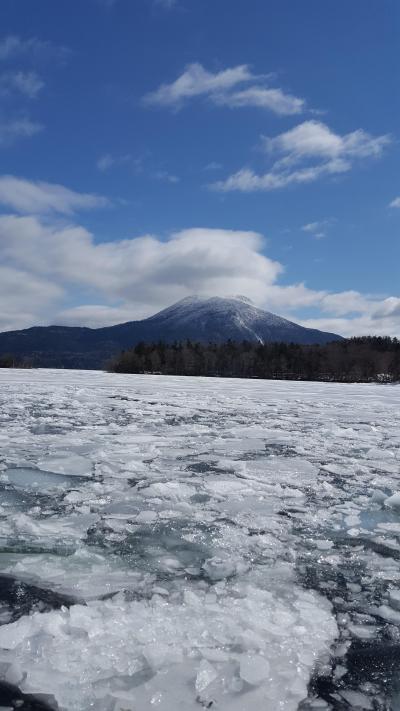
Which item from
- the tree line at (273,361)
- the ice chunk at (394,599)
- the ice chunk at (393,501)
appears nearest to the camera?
the ice chunk at (394,599)

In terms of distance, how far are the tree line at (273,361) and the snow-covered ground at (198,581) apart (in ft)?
227

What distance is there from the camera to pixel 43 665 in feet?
6.98

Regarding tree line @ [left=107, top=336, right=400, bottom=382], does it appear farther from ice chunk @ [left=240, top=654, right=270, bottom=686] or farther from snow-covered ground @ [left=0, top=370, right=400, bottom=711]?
ice chunk @ [left=240, top=654, right=270, bottom=686]

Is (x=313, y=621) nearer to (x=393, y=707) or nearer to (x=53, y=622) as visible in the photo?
(x=393, y=707)

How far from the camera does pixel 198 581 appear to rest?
3.00 metres

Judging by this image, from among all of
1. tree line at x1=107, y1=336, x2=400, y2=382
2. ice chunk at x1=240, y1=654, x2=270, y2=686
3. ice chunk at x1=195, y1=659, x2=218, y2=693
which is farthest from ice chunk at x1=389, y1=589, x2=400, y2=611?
tree line at x1=107, y1=336, x2=400, y2=382

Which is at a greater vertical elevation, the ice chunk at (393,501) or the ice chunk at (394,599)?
the ice chunk at (393,501)

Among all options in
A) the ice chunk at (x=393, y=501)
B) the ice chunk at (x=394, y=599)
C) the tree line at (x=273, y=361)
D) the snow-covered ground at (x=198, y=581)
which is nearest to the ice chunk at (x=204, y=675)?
the snow-covered ground at (x=198, y=581)

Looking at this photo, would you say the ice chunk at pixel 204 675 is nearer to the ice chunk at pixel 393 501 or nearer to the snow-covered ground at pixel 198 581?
the snow-covered ground at pixel 198 581

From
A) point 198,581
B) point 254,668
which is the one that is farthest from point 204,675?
point 198,581

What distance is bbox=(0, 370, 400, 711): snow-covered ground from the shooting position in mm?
2047

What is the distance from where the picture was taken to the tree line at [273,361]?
72312 millimetres

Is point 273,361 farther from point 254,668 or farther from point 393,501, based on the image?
point 254,668

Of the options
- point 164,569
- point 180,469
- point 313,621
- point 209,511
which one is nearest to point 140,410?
point 180,469
